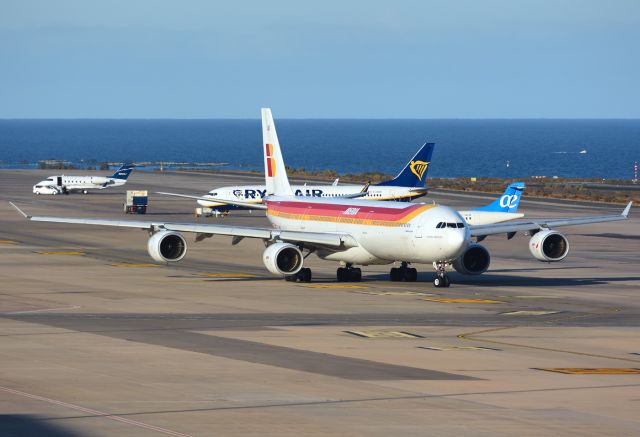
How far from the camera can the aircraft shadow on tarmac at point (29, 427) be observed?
26.2 m

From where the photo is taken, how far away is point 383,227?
5872cm

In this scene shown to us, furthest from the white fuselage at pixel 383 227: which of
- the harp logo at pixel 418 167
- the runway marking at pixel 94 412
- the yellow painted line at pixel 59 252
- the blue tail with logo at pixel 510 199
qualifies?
the harp logo at pixel 418 167

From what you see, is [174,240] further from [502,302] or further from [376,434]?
[376,434]

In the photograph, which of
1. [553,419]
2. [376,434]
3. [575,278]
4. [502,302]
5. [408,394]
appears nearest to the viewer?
[376,434]

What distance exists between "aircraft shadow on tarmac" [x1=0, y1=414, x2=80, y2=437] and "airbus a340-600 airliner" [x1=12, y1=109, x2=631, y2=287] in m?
31.0

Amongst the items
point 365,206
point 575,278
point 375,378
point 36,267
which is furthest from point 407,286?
point 375,378

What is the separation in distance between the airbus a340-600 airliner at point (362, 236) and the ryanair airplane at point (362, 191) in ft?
145

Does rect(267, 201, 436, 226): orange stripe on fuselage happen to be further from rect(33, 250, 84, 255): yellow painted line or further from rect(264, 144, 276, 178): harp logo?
rect(33, 250, 84, 255): yellow painted line

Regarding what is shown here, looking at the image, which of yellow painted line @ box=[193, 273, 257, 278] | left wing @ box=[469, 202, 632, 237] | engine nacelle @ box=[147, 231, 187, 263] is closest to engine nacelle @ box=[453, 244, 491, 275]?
left wing @ box=[469, 202, 632, 237]

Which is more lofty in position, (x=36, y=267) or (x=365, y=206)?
(x=365, y=206)

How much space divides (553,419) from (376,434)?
4581 millimetres

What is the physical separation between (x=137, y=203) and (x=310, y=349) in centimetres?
7680

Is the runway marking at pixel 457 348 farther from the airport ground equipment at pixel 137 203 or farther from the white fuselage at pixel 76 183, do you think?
the white fuselage at pixel 76 183

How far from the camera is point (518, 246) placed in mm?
86250
